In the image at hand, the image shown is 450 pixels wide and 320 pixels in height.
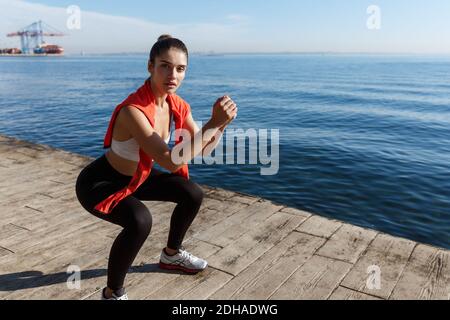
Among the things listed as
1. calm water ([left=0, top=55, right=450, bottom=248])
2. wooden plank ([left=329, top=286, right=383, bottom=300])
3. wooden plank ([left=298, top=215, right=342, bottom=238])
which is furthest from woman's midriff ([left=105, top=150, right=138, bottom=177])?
calm water ([left=0, top=55, right=450, bottom=248])

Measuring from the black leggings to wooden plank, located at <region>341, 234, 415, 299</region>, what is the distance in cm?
162

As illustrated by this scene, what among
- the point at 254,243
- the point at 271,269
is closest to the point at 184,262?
the point at 271,269

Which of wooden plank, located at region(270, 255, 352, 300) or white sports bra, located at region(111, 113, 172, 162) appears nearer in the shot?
white sports bra, located at region(111, 113, 172, 162)

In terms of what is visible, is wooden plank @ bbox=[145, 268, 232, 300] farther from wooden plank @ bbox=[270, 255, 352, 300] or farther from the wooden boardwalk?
wooden plank @ bbox=[270, 255, 352, 300]

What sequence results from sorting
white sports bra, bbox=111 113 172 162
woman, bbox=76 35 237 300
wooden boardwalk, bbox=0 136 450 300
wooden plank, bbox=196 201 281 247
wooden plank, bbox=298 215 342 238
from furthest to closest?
1. wooden plank, bbox=298 215 342 238
2. wooden plank, bbox=196 201 281 247
3. wooden boardwalk, bbox=0 136 450 300
4. white sports bra, bbox=111 113 172 162
5. woman, bbox=76 35 237 300

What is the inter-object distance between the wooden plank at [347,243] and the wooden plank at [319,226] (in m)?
0.08

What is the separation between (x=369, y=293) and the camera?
3219 millimetres

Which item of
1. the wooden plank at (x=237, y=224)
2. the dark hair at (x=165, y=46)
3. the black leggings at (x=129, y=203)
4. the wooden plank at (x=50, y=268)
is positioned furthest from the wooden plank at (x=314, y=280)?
the dark hair at (x=165, y=46)

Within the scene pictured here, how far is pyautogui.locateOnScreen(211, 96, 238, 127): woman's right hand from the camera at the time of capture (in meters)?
2.54

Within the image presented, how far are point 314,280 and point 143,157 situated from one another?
1.95 m

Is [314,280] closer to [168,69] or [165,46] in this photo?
[168,69]
